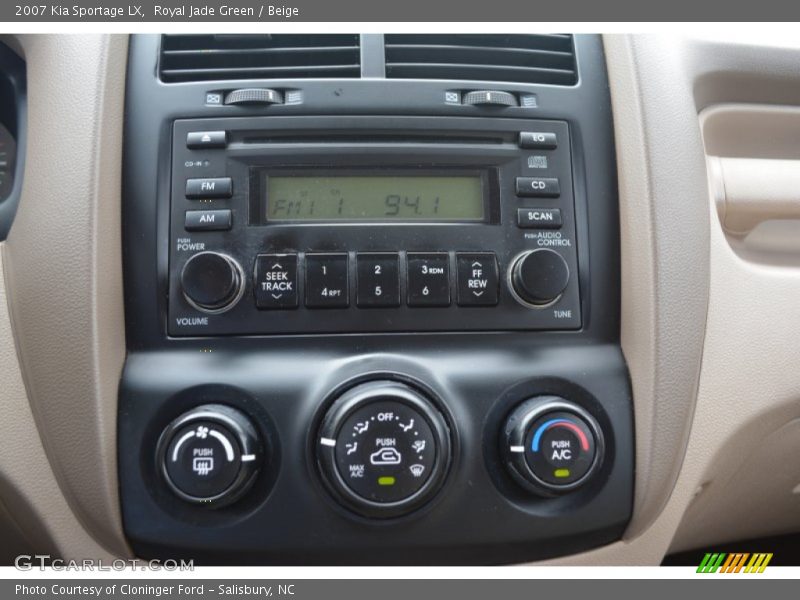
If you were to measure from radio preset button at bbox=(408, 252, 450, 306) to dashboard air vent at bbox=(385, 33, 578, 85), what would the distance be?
247mm

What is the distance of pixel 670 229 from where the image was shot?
80 centimetres

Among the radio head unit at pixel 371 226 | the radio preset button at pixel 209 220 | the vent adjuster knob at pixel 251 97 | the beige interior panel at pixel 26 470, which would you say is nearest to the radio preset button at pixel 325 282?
the radio head unit at pixel 371 226

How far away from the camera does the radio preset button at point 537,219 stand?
0.81 meters

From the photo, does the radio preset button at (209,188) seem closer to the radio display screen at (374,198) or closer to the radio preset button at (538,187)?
the radio display screen at (374,198)

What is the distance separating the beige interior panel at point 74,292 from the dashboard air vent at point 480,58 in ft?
1.24

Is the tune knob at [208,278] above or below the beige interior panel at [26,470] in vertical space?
above

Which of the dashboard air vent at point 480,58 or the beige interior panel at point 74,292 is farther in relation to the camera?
the dashboard air vent at point 480,58

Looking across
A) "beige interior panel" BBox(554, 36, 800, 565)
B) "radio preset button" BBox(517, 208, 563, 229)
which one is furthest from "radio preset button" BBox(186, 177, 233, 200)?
"beige interior panel" BBox(554, 36, 800, 565)

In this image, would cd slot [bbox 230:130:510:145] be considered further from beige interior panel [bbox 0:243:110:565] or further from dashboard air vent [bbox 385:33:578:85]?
beige interior panel [bbox 0:243:110:565]

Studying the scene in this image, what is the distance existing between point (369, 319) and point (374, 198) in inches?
6.0

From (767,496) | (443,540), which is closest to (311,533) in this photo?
(443,540)

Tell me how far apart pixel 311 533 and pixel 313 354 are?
21 centimetres

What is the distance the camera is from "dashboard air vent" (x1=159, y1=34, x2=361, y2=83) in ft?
2.75

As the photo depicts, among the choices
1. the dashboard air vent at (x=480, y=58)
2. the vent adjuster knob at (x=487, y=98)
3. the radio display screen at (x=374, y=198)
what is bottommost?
the radio display screen at (x=374, y=198)
